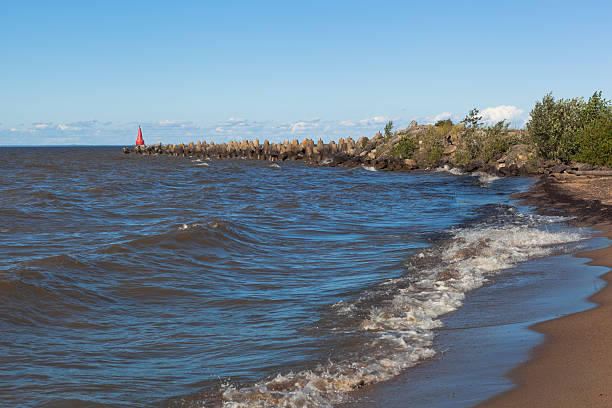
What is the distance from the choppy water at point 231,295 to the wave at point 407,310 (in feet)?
0.08

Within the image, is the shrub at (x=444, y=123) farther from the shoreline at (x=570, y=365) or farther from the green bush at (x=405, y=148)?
the shoreline at (x=570, y=365)

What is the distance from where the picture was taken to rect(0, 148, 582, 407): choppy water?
5547 mm

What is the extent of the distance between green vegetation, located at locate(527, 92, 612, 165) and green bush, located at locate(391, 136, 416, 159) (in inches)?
606

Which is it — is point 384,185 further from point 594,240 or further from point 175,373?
point 175,373

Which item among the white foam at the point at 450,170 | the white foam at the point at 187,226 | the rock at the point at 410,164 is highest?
the rock at the point at 410,164

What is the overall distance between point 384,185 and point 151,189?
13197 mm

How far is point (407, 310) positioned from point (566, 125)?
27.2 metres

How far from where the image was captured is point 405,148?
4756 cm

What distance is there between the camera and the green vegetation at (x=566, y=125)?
94.8 feet

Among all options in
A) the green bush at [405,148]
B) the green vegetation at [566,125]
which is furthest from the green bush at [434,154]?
the green vegetation at [566,125]

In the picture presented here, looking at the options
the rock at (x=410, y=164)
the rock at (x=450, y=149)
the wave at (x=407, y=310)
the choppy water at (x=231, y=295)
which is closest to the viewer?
the wave at (x=407, y=310)

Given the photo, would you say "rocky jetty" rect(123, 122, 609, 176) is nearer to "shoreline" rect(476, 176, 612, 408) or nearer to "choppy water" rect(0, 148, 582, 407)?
"choppy water" rect(0, 148, 582, 407)

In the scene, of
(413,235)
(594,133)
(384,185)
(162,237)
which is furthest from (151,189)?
(594,133)

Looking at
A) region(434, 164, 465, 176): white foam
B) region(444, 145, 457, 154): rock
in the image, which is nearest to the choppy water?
region(434, 164, 465, 176): white foam
